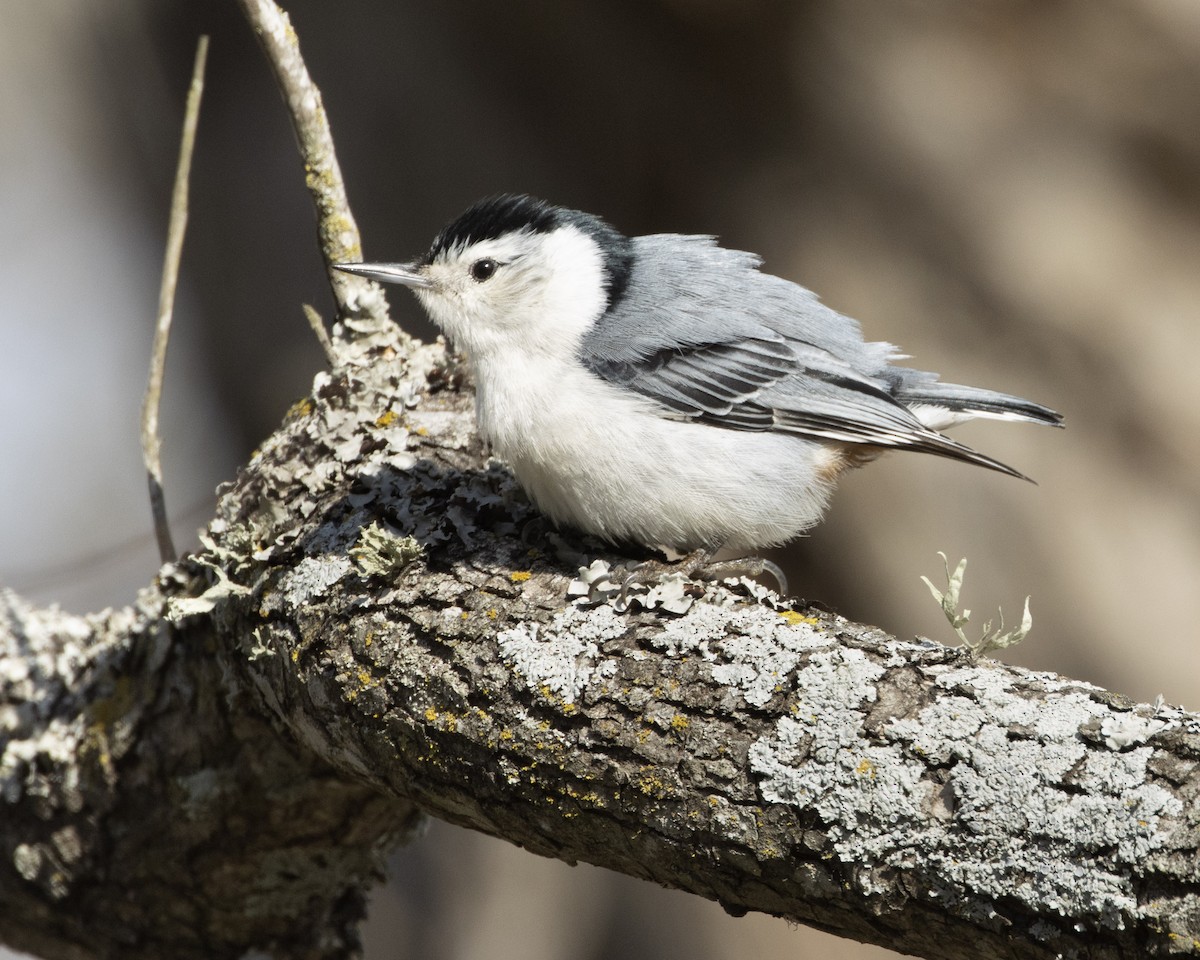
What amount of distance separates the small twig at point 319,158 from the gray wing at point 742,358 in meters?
0.58

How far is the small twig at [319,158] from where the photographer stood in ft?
7.39

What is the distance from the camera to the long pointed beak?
A: 2310 millimetres

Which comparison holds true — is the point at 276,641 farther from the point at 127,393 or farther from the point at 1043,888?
the point at 127,393

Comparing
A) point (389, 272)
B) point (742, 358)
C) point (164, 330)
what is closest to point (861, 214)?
point (742, 358)

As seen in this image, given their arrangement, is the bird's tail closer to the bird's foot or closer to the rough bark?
the bird's foot

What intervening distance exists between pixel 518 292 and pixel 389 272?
0.28 metres

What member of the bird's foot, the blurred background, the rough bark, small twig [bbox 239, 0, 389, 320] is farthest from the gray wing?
the blurred background

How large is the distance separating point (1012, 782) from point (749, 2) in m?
3.13

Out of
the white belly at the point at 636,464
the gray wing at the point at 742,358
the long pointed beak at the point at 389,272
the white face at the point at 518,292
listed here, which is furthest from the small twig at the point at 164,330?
the gray wing at the point at 742,358

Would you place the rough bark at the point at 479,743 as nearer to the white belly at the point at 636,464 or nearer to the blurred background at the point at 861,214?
the white belly at the point at 636,464

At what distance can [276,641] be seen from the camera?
1.95 meters

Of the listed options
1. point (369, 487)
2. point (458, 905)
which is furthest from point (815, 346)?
point (458, 905)

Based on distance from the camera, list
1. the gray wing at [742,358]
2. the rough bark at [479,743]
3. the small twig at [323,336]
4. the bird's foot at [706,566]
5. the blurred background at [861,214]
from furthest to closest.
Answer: the blurred background at [861,214] → the small twig at [323,336] → the gray wing at [742,358] → the bird's foot at [706,566] → the rough bark at [479,743]

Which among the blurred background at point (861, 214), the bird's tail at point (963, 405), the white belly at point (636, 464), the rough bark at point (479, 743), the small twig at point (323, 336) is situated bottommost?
the rough bark at point (479, 743)
